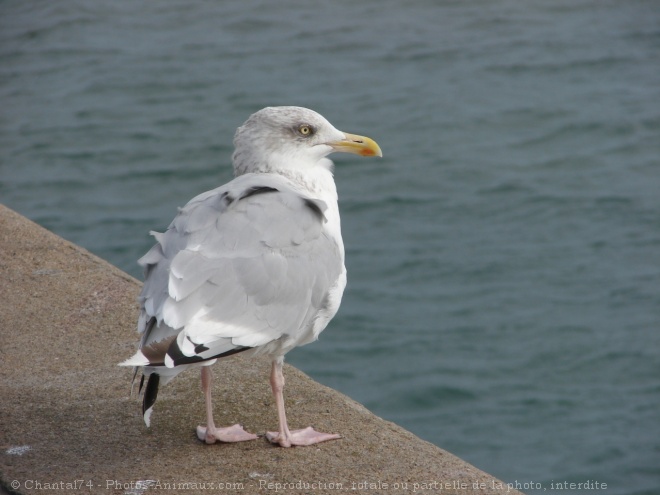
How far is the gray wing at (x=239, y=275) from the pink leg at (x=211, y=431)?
30 cm

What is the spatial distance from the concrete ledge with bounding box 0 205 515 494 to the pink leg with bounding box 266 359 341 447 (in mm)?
41

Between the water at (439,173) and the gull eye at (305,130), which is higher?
the gull eye at (305,130)

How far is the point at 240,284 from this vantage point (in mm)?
3654

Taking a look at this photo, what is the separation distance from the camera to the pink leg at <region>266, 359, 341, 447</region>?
155 inches

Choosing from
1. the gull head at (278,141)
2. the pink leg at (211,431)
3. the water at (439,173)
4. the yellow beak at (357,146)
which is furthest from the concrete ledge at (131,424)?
the water at (439,173)

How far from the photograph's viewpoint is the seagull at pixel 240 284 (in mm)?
3420

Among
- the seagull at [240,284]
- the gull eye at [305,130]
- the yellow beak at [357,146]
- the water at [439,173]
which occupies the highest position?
the gull eye at [305,130]

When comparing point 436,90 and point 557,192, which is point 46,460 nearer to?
point 557,192

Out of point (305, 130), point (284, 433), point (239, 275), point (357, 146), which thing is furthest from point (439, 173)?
point (239, 275)

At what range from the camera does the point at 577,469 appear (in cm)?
739

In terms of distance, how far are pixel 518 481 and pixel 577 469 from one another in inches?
20.9

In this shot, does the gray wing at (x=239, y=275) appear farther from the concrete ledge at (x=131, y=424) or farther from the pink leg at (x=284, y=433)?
the concrete ledge at (x=131, y=424)

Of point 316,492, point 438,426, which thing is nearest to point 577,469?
point 438,426

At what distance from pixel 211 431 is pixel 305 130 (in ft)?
4.36
